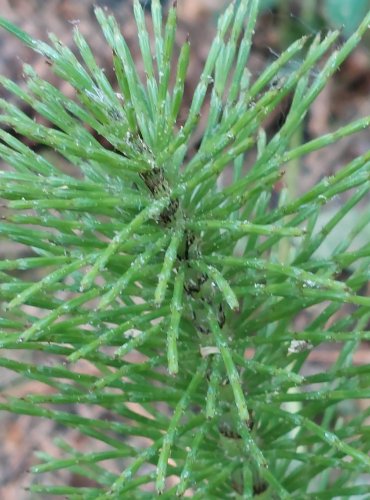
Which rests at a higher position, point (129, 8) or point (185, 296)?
point (129, 8)

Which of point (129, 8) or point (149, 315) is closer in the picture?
point (149, 315)

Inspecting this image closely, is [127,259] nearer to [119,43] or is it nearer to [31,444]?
[119,43]

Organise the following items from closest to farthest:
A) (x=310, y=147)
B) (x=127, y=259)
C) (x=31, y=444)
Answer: (x=310, y=147), (x=127, y=259), (x=31, y=444)

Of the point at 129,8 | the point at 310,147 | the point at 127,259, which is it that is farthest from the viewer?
the point at 129,8

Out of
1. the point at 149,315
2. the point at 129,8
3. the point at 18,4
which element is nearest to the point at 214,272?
the point at 149,315

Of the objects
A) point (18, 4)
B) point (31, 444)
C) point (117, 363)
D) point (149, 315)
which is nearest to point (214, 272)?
point (149, 315)

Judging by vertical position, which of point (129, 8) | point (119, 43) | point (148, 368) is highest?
point (129, 8)

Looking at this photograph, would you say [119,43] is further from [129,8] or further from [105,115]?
[129,8]
